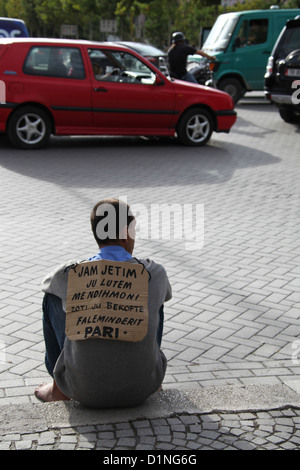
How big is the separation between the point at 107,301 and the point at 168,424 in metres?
0.66

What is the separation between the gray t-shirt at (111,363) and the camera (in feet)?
10.9

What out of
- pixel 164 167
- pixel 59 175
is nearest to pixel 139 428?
pixel 59 175

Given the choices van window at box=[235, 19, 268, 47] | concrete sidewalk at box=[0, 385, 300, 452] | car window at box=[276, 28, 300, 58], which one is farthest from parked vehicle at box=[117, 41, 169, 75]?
concrete sidewalk at box=[0, 385, 300, 452]

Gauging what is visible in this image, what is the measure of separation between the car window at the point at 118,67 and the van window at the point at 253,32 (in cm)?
766

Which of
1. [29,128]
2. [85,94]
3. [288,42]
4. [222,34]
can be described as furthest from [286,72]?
[29,128]

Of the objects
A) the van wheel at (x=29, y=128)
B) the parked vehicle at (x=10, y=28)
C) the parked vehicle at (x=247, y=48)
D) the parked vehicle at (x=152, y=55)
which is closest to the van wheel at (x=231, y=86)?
the parked vehicle at (x=247, y=48)

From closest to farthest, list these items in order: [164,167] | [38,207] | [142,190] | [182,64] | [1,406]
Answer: [1,406] → [38,207] → [142,190] → [164,167] → [182,64]

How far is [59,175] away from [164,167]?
1682mm

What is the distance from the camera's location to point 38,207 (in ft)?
26.5

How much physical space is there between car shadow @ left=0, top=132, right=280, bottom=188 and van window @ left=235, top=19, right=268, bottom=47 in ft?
21.1

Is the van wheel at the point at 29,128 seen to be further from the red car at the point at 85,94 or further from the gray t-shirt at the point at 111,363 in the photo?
the gray t-shirt at the point at 111,363

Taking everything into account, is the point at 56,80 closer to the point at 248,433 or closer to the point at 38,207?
the point at 38,207

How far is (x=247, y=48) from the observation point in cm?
1908

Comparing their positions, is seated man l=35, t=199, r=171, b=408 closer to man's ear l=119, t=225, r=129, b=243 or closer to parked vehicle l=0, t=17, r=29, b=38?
man's ear l=119, t=225, r=129, b=243
